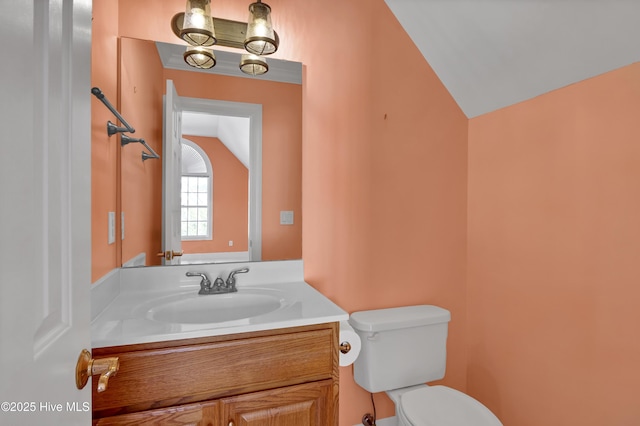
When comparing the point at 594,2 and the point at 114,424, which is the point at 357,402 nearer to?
the point at 114,424

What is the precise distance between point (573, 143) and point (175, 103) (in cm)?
178

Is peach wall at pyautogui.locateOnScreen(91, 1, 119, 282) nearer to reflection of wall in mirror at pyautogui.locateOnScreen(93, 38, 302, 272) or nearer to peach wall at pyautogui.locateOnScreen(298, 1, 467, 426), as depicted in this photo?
reflection of wall in mirror at pyautogui.locateOnScreen(93, 38, 302, 272)

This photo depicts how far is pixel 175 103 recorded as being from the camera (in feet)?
4.94

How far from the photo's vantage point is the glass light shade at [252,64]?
1.52m

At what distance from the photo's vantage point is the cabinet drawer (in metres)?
0.90

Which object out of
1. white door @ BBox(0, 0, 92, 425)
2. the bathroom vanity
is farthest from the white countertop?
white door @ BBox(0, 0, 92, 425)

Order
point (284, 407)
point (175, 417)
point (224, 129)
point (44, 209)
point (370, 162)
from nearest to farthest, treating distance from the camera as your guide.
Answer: point (44, 209), point (175, 417), point (284, 407), point (224, 129), point (370, 162)

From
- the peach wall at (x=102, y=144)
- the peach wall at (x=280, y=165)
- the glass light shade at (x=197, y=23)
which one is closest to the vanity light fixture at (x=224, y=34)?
the glass light shade at (x=197, y=23)

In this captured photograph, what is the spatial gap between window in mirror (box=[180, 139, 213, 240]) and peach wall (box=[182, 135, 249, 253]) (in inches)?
0.9

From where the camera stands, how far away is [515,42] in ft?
4.86

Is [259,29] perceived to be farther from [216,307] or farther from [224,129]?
[216,307]

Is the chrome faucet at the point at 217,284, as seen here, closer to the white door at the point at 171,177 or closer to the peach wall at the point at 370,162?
the white door at the point at 171,177

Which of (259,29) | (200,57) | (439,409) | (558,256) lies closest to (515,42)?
(558,256)

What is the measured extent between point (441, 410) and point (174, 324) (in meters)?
1.11
